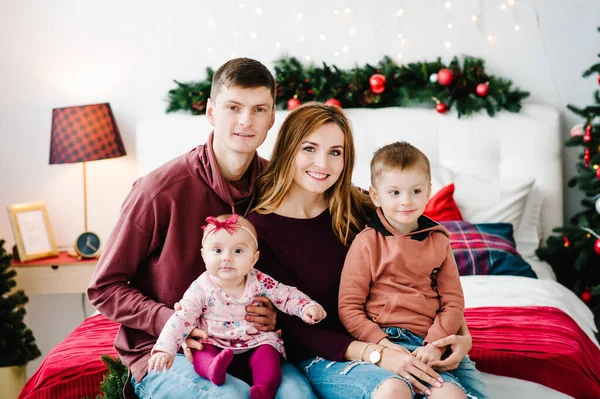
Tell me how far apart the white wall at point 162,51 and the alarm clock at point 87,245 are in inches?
13.5

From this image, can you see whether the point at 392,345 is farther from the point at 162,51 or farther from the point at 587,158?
the point at 162,51

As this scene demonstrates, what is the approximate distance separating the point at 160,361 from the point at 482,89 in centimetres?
230

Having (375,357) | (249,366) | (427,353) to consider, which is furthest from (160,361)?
(427,353)

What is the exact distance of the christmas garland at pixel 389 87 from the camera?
330 centimetres

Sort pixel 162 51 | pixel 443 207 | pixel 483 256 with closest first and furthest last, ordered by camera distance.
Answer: pixel 483 256 < pixel 443 207 < pixel 162 51

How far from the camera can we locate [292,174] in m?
1.90

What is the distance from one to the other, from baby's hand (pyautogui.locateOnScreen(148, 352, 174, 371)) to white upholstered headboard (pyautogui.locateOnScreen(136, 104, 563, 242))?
183 cm

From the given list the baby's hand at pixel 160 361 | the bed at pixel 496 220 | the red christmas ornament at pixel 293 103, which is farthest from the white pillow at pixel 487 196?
the baby's hand at pixel 160 361

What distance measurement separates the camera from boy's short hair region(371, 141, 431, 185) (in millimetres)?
1754

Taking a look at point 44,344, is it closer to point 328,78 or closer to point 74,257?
point 74,257

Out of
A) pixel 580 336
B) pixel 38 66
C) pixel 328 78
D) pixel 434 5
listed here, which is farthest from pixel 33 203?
pixel 580 336

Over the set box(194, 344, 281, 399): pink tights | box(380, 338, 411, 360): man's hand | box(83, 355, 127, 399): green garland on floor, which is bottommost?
box(83, 355, 127, 399): green garland on floor

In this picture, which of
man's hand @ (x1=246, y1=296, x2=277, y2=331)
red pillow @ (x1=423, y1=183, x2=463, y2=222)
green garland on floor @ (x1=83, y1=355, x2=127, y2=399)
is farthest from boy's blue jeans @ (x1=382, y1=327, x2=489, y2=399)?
red pillow @ (x1=423, y1=183, x2=463, y2=222)

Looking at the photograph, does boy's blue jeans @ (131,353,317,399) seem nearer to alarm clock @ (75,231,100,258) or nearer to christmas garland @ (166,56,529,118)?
alarm clock @ (75,231,100,258)
